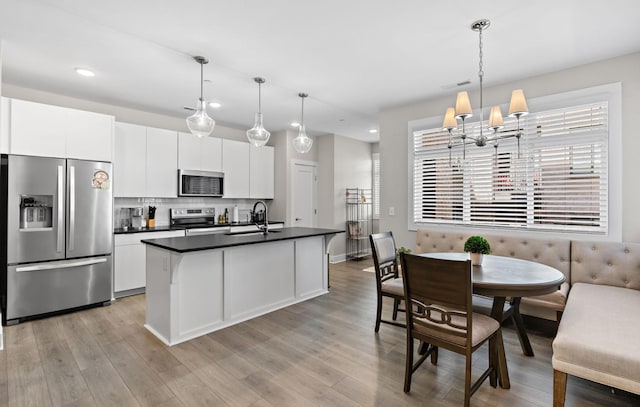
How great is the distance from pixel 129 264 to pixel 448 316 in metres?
4.01

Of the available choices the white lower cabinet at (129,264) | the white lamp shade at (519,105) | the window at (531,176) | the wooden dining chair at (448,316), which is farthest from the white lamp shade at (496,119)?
the white lower cabinet at (129,264)

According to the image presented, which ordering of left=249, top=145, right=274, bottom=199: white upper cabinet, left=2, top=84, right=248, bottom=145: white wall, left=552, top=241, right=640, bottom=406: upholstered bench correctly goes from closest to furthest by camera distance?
left=552, top=241, right=640, bottom=406: upholstered bench
left=2, top=84, right=248, bottom=145: white wall
left=249, top=145, right=274, bottom=199: white upper cabinet

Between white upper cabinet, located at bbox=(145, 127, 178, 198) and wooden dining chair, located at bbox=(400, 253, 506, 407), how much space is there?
399 cm

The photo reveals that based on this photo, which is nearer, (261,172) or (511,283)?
(511,283)

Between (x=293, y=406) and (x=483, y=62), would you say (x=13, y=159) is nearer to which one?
(x=293, y=406)

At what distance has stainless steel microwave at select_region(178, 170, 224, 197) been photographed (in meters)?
4.94

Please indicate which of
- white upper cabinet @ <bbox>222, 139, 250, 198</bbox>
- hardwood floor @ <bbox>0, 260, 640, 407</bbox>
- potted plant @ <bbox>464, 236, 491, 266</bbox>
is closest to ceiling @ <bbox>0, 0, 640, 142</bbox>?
white upper cabinet @ <bbox>222, 139, 250, 198</bbox>

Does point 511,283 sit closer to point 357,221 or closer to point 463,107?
point 463,107

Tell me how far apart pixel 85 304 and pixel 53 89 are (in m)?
2.69

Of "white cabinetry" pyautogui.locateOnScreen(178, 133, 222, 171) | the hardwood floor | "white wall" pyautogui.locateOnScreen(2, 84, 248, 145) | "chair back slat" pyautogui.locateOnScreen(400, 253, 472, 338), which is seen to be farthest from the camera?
"white cabinetry" pyautogui.locateOnScreen(178, 133, 222, 171)

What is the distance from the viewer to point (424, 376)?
231 cm

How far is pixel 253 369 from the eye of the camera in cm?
241

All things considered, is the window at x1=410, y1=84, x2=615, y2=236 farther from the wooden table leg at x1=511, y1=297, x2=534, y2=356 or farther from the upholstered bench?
the wooden table leg at x1=511, y1=297, x2=534, y2=356

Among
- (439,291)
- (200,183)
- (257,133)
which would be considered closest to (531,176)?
(439,291)
